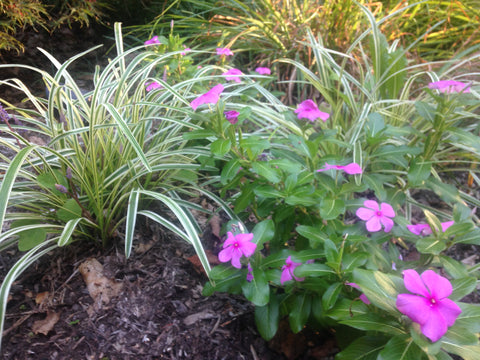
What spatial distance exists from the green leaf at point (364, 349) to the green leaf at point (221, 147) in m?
0.66

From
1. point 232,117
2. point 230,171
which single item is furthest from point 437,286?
point 232,117

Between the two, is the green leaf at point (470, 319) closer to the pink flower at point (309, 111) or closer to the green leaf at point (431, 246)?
the green leaf at point (431, 246)

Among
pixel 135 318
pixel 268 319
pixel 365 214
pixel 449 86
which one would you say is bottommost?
pixel 135 318

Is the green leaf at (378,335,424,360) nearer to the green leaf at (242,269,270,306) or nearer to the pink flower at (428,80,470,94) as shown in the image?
the green leaf at (242,269,270,306)

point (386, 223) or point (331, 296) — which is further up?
point (386, 223)

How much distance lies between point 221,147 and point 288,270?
1.44 feet

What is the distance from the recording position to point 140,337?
1279mm

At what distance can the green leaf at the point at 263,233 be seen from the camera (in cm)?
112

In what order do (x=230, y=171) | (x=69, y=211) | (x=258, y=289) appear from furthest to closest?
(x=69, y=211) < (x=230, y=171) < (x=258, y=289)

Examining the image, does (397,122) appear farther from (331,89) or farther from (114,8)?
(114,8)

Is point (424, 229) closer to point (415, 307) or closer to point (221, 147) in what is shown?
point (415, 307)

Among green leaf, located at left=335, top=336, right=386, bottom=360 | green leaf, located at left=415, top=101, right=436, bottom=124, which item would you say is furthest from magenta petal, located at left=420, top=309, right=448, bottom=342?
green leaf, located at left=415, top=101, right=436, bottom=124

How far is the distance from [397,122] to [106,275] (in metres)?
1.64

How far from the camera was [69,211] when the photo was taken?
4.32 ft
